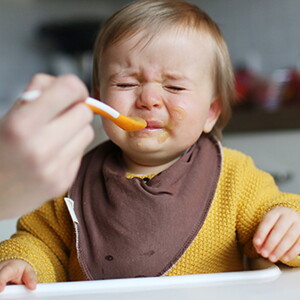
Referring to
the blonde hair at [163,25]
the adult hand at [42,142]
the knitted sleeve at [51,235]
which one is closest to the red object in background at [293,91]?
the blonde hair at [163,25]

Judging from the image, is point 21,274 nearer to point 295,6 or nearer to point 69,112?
point 69,112

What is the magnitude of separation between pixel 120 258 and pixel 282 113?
136 cm

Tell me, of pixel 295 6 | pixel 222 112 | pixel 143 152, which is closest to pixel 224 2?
pixel 295 6

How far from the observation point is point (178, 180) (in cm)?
91

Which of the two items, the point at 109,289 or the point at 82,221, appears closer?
the point at 109,289

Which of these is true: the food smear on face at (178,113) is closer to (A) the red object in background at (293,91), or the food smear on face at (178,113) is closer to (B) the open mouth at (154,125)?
(B) the open mouth at (154,125)

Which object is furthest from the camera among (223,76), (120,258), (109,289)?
(223,76)

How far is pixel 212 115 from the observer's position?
0.99 metres

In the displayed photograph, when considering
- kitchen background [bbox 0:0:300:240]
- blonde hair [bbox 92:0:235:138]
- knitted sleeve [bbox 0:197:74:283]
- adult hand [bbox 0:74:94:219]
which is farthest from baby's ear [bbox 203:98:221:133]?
kitchen background [bbox 0:0:300:240]

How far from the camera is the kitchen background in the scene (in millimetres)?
2027

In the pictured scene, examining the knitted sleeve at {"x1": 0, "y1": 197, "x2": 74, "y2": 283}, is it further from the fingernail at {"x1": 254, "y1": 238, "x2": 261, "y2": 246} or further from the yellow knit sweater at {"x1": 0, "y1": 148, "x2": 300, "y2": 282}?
the fingernail at {"x1": 254, "y1": 238, "x2": 261, "y2": 246}

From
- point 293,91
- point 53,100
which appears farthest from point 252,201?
point 293,91

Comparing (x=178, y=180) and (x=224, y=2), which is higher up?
(x=178, y=180)

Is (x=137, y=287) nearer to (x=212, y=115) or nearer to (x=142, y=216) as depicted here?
(x=142, y=216)
